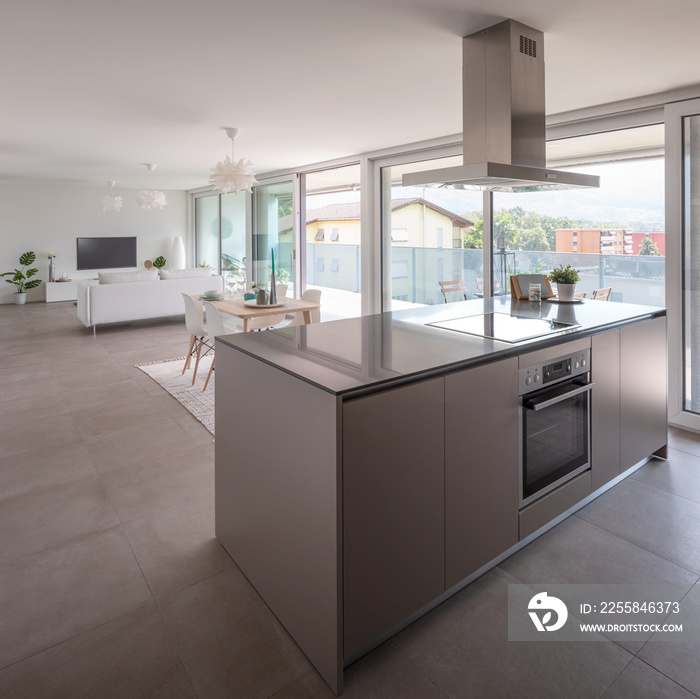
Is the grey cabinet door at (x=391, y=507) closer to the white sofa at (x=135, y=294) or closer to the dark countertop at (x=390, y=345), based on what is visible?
the dark countertop at (x=390, y=345)

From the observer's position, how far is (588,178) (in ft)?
8.30

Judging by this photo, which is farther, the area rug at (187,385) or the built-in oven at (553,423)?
the area rug at (187,385)

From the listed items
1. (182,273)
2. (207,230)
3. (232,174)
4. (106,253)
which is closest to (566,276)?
(232,174)

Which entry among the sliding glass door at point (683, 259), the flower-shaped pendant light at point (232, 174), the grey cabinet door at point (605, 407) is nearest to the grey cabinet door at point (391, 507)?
the grey cabinet door at point (605, 407)

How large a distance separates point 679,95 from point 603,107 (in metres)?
0.52

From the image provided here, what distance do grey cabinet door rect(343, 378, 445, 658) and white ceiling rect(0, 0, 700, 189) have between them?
5.70 ft

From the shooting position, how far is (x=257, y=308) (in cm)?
468

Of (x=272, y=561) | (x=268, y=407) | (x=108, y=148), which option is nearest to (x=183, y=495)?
(x=272, y=561)

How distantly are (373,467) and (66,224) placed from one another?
10.9 m

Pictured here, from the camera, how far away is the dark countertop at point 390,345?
5.21ft

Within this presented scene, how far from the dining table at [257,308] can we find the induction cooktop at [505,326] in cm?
235

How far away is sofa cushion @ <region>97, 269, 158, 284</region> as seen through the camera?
7043 millimetres

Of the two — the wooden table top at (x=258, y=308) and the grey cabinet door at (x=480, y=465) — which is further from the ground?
the wooden table top at (x=258, y=308)

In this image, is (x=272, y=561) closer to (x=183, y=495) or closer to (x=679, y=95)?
(x=183, y=495)
